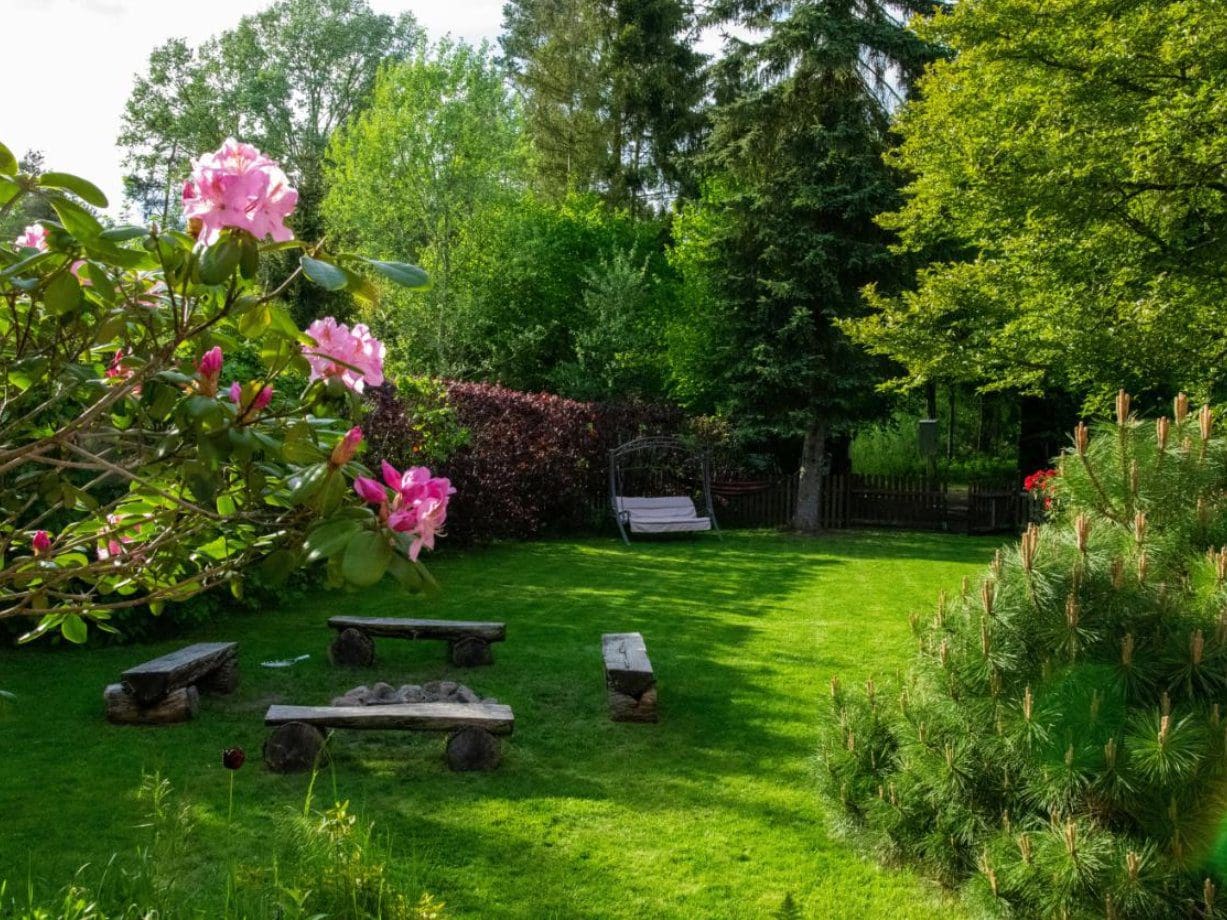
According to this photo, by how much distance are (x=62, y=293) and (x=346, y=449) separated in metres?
0.59

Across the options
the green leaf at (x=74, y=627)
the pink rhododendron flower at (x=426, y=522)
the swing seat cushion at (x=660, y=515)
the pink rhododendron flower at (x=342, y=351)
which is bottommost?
the swing seat cushion at (x=660, y=515)

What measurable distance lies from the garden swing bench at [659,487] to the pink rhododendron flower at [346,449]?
516 inches

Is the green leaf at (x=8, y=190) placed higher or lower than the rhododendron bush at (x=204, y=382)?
higher

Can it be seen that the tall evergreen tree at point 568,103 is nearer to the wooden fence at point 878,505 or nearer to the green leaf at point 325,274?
the wooden fence at point 878,505

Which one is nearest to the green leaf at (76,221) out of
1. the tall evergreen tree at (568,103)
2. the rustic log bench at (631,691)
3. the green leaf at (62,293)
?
the green leaf at (62,293)

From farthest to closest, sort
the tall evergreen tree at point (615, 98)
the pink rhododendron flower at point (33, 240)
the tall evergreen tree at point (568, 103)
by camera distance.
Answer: the tall evergreen tree at point (568, 103) → the tall evergreen tree at point (615, 98) → the pink rhododendron flower at point (33, 240)

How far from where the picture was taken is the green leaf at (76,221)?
1.71m

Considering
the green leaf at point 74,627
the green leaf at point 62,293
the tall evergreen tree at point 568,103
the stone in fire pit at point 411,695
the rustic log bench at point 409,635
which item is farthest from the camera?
the tall evergreen tree at point 568,103

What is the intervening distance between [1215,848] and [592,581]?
27.9 feet

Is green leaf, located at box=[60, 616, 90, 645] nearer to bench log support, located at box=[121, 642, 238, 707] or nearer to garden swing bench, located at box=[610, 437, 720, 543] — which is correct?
bench log support, located at box=[121, 642, 238, 707]

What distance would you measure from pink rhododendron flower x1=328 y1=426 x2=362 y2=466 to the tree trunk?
15847mm

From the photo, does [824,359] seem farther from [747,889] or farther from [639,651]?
[747,889]

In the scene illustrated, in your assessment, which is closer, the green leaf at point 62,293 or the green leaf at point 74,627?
the green leaf at point 62,293

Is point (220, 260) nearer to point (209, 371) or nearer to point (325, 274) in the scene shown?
point (325, 274)
